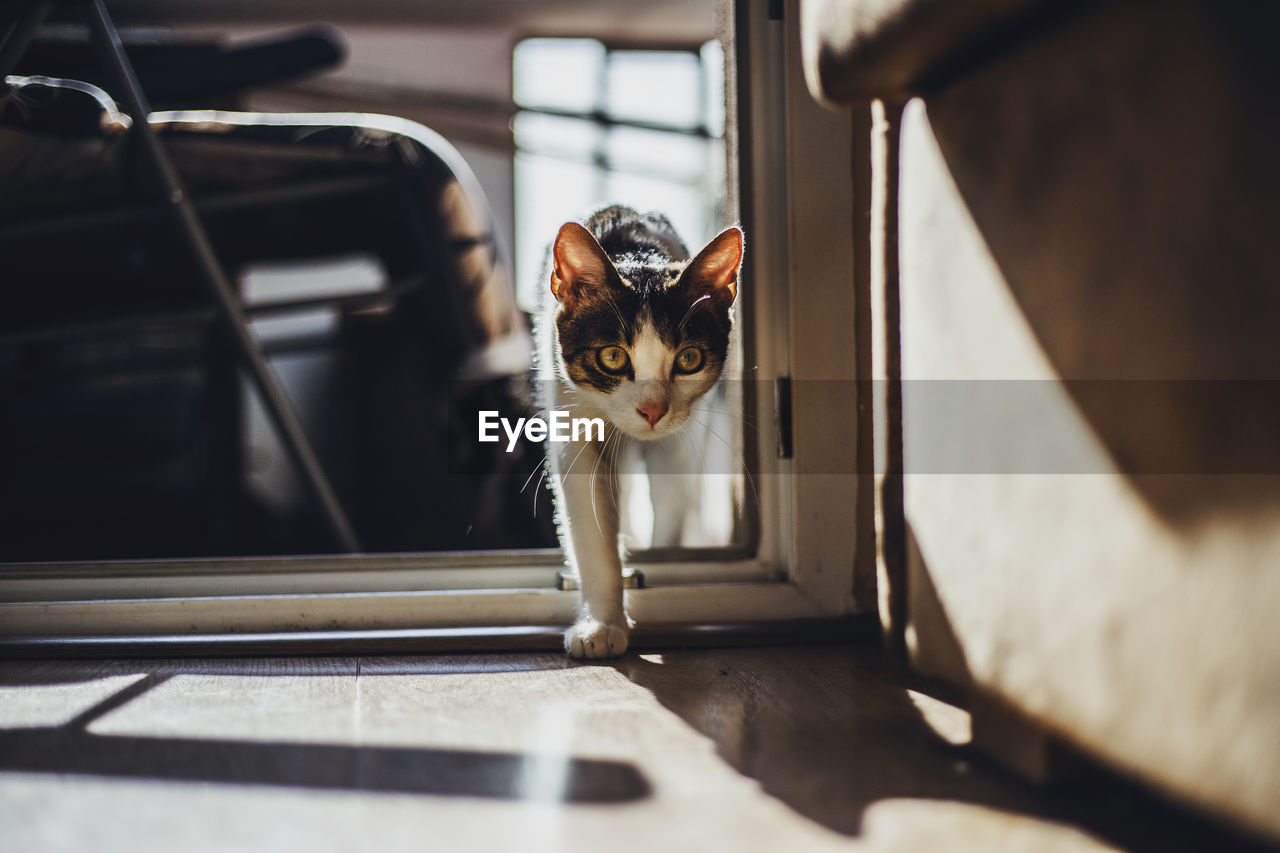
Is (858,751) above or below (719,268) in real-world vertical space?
below

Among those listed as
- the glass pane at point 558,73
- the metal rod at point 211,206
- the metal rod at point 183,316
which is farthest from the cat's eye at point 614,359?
the glass pane at point 558,73

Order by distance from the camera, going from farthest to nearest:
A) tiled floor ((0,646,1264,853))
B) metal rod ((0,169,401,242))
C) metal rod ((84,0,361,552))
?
metal rod ((0,169,401,242)) → metal rod ((84,0,361,552)) → tiled floor ((0,646,1264,853))

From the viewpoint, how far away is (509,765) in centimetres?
65

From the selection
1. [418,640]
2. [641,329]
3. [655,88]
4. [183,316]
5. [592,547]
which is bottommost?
[418,640]

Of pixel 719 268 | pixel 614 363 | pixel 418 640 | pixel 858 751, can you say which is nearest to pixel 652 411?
pixel 614 363

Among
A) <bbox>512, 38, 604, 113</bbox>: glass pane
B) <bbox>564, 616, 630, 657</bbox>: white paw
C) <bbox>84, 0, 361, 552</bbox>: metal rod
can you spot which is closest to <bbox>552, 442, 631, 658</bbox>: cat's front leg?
<bbox>564, 616, 630, 657</bbox>: white paw

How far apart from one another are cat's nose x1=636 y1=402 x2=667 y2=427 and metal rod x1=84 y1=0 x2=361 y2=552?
0.78 m

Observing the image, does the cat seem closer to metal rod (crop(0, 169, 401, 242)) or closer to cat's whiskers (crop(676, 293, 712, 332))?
cat's whiskers (crop(676, 293, 712, 332))

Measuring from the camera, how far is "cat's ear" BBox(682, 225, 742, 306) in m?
1.12

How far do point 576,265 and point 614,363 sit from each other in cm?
14

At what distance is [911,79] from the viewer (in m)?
0.71

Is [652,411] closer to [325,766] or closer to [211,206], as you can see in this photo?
[325,766]

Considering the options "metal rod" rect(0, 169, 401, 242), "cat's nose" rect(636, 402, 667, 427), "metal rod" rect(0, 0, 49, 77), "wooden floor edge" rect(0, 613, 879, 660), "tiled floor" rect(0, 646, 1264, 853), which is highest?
"metal rod" rect(0, 0, 49, 77)

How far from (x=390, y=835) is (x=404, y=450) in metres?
2.34
